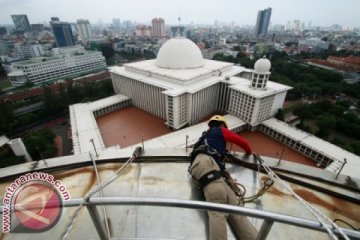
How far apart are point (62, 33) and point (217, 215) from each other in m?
89.7

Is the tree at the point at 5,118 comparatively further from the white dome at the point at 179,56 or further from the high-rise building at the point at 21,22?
the high-rise building at the point at 21,22

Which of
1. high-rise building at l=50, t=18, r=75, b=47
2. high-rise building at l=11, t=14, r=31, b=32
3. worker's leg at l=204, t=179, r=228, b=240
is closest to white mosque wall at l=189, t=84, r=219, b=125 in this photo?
worker's leg at l=204, t=179, r=228, b=240

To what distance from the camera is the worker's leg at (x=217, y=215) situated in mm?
2297

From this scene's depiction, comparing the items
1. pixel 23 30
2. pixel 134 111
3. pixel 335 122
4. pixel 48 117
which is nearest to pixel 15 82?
pixel 48 117

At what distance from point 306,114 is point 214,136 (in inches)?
886

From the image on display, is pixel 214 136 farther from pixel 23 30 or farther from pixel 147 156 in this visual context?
pixel 23 30

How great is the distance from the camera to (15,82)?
3812cm

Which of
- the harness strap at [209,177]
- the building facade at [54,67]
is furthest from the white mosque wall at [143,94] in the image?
the building facade at [54,67]

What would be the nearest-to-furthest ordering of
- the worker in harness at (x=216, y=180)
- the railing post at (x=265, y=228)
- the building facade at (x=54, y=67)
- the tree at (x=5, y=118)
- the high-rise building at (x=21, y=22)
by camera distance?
the railing post at (x=265, y=228) → the worker in harness at (x=216, y=180) → the tree at (x=5, y=118) → the building facade at (x=54, y=67) → the high-rise building at (x=21, y=22)

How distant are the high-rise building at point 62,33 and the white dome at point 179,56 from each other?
67304 millimetres

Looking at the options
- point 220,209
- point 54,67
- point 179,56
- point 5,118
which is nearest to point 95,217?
point 220,209

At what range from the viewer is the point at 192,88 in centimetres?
1933

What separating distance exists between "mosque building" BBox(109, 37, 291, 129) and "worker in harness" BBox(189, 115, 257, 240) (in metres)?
13.5

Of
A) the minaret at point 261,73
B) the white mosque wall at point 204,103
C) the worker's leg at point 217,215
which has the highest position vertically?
the worker's leg at point 217,215
